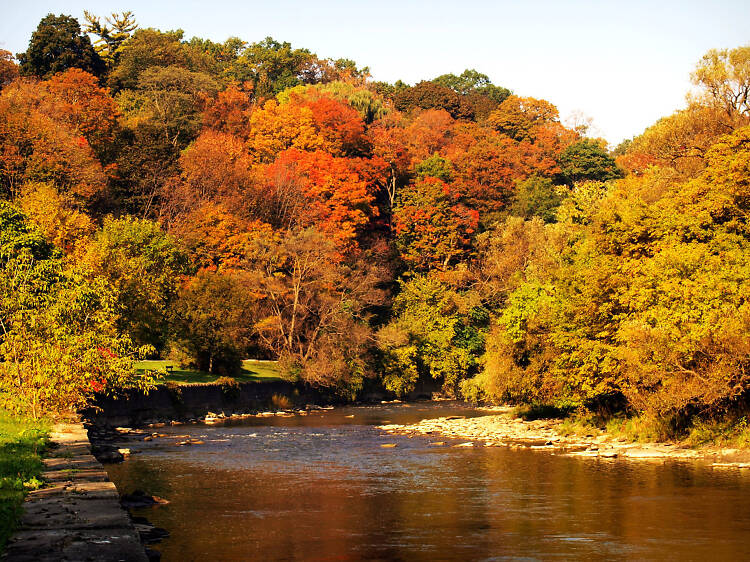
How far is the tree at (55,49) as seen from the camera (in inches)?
3728

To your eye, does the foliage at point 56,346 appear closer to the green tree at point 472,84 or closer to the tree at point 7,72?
the tree at point 7,72

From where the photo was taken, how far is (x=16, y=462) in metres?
20.0

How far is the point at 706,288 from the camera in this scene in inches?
1312

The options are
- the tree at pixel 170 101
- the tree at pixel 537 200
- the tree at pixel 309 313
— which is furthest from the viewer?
the tree at pixel 537 200

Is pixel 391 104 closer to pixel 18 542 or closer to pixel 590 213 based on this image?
pixel 590 213

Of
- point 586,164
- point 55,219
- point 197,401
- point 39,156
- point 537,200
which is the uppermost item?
point 586,164

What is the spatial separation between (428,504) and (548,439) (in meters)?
17.4

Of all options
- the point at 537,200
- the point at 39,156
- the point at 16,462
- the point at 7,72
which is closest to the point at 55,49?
the point at 7,72

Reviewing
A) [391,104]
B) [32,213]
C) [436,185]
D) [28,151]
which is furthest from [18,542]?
[391,104]

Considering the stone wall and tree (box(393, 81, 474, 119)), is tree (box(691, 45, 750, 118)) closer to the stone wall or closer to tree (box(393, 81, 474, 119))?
the stone wall

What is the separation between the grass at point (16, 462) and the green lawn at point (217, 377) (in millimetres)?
25271

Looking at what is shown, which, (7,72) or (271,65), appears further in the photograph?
(271,65)

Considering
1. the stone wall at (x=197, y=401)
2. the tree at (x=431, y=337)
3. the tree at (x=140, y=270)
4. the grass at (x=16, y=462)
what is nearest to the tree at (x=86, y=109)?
the tree at (x=140, y=270)

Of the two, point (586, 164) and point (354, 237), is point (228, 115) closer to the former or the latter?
point (354, 237)
